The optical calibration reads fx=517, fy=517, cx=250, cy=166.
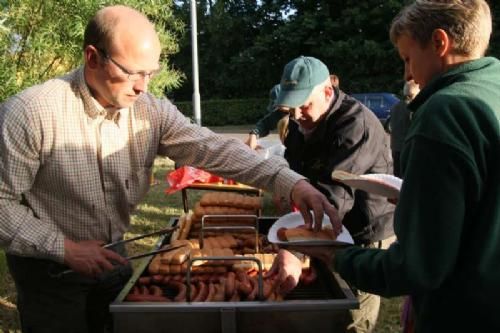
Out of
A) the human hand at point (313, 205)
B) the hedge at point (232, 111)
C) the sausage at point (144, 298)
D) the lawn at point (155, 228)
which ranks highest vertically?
the human hand at point (313, 205)

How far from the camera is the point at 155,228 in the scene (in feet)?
21.4

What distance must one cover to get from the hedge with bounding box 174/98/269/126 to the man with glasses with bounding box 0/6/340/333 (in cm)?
2579

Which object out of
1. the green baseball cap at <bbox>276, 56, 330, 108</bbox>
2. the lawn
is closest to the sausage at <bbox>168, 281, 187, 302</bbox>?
the green baseball cap at <bbox>276, 56, 330, 108</bbox>

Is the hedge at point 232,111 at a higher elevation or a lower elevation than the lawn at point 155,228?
lower

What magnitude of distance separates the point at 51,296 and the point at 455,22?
1.84m

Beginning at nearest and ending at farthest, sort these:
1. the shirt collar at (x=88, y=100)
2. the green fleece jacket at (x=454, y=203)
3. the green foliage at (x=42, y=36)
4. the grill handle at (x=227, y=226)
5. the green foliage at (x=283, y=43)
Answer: the green fleece jacket at (x=454, y=203), the shirt collar at (x=88, y=100), the grill handle at (x=227, y=226), the green foliage at (x=42, y=36), the green foliage at (x=283, y=43)

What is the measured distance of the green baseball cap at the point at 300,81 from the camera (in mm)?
2783

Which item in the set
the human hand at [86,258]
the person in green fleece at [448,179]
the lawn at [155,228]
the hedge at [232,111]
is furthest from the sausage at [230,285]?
the hedge at [232,111]

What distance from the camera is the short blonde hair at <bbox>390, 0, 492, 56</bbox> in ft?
4.65

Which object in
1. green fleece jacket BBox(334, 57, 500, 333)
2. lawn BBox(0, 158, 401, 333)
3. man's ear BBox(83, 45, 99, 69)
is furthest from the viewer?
lawn BBox(0, 158, 401, 333)

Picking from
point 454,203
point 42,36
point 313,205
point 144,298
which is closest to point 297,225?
point 313,205

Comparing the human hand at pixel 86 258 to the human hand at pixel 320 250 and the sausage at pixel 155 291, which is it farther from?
the human hand at pixel 320 250

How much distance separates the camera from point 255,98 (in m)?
29.5

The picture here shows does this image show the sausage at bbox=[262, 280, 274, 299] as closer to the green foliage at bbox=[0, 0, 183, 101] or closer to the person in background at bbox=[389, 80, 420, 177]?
the person in background at bbox=[389, 80, 420, 177]
